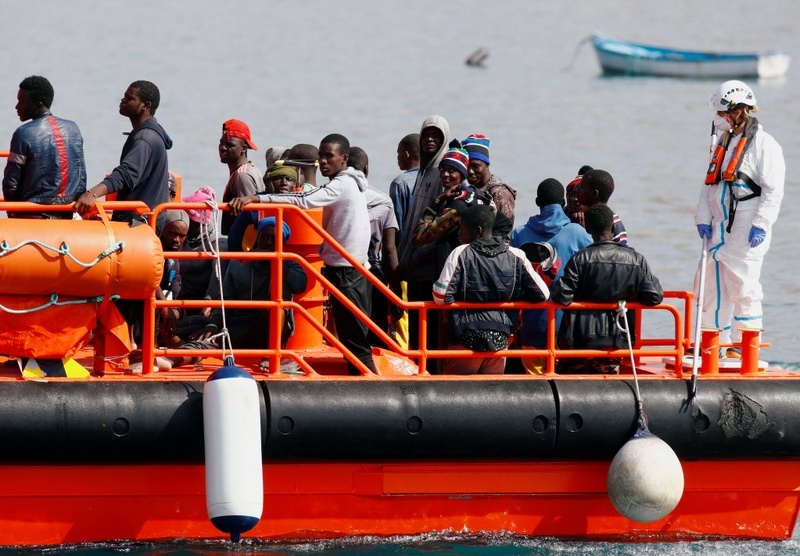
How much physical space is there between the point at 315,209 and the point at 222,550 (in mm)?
1884

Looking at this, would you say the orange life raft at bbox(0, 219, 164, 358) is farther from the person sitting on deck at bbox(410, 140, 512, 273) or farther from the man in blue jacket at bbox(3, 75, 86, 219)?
the person sitting on deck at bbox(410, 140, 512, 273)

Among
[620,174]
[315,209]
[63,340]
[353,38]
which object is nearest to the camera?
[63,340]

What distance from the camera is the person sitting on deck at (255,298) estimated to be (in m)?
7.80

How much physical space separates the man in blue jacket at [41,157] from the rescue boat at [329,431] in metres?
0.26

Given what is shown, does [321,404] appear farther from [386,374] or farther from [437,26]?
[437,26]

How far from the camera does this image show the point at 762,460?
775cm

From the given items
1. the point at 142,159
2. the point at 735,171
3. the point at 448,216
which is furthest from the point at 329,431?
the point at 735,171

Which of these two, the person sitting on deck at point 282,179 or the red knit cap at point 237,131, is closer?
the person sitting on deck at point 282,179

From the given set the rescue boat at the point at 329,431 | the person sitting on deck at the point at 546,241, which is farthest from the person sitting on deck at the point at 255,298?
the person sitting on deck at the point at 546,241

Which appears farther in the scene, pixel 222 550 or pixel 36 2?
pixel 36 2

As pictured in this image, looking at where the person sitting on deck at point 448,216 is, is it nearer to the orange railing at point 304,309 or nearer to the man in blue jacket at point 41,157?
the orange railing at point 304,309

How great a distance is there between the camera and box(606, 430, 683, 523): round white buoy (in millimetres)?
7227

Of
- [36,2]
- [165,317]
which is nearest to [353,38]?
[36,2]

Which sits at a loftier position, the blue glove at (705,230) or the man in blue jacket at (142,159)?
the man in blue jacket at (142,159)
